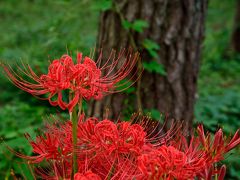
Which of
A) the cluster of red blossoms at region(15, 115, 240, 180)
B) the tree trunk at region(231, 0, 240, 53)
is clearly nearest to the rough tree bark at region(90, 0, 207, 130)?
the cluster of red blossoms at region(15, 115, 240, 180)

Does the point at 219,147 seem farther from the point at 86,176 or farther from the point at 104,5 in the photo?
the point at 104,5

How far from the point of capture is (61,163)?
1.55 m

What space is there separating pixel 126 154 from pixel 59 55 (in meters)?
1.75

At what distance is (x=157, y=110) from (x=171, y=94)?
0.51 feet

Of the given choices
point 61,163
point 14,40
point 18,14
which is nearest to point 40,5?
point 18,14

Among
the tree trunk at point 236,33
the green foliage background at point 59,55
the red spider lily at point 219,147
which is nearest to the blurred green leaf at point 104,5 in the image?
the green foliage background at point 59,55

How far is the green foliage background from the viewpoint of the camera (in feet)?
10.5

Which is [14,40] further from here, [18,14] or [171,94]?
[171,94]

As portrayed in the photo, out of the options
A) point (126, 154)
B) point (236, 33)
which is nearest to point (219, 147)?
point (126, 154)

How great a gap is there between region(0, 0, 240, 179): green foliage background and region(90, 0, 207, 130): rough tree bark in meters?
0.13

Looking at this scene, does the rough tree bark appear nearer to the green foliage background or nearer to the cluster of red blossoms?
the green foliage background

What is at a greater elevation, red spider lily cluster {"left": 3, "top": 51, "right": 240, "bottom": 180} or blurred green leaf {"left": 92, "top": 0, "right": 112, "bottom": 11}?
blurred green leaf {"left": 92, "top": 0, "right": 112, "bottom": 11}

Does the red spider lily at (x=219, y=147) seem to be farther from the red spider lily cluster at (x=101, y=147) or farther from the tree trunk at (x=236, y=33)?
the tree trunk at (x=236, y=33)

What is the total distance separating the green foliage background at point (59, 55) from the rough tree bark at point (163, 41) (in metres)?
0.13
